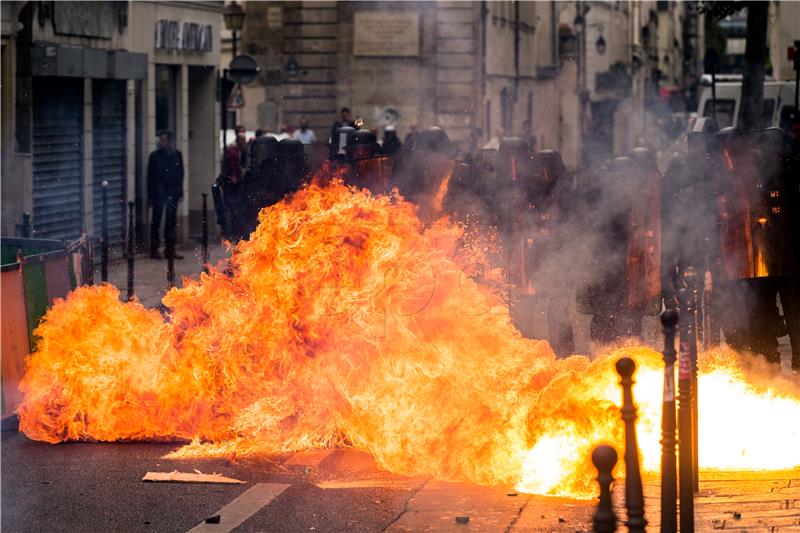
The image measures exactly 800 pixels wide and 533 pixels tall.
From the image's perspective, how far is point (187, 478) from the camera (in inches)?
334

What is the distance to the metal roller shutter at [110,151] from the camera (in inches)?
935

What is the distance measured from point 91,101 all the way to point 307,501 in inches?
646

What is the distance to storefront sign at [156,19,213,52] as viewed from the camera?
26531 millimetres

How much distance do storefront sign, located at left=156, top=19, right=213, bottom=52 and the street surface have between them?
18267 millimetres

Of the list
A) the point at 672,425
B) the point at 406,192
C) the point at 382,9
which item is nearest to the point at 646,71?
the point at 382,9

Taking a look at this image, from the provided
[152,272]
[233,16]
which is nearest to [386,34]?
[233,16]

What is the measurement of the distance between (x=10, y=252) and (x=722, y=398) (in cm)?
611

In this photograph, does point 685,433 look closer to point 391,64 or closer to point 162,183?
point 162,183

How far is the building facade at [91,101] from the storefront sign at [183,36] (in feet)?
0.06

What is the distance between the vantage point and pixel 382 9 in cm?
4019

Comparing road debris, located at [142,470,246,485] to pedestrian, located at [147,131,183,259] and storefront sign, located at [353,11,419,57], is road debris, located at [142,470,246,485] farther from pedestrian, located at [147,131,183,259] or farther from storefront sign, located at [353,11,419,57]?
storefront sign, located at [353,11,419,57]

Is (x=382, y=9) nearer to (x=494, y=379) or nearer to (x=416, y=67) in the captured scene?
(x=416, y=67)

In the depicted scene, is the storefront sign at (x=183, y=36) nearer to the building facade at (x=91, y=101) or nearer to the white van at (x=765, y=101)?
the building facade at (x=91, y=101)

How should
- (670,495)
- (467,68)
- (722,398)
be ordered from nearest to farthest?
(670,495) < (722,398) < (467,68)
